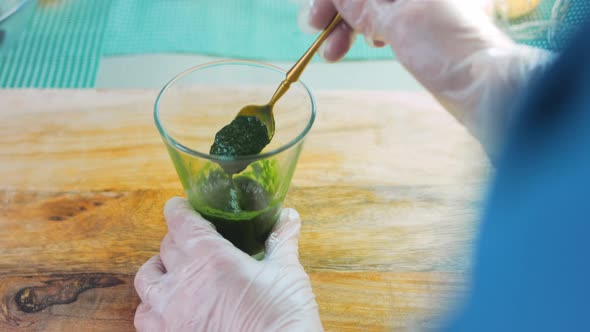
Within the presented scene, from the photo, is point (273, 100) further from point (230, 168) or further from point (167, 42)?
point (167, 42)

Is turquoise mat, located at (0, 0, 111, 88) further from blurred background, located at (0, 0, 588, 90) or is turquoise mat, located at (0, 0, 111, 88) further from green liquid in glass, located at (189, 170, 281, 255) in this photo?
green liquid in glass, located at (189, 170, 281, 255)

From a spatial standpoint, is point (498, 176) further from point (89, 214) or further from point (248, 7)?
point (248, 7)

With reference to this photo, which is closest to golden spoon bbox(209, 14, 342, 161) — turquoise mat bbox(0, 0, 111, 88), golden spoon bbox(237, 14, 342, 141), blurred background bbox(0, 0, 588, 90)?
golden spoon bbox(237, 14, 342, 141)

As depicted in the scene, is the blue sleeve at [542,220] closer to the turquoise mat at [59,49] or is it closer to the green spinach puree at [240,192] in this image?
the green spinach puree at [240,192]

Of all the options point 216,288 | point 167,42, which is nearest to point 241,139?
point 216,288

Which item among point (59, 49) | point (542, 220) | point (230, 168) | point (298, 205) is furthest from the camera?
point (59, 49)

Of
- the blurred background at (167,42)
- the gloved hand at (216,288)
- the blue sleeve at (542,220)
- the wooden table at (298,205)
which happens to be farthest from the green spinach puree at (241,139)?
the blurred background at (167,42)
